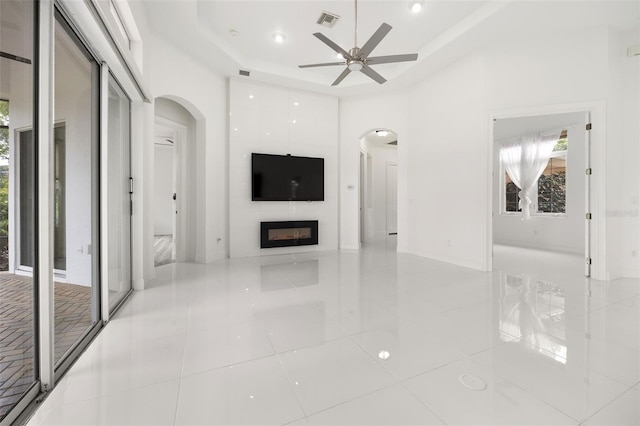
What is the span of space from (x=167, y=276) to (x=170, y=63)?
3.09 meters

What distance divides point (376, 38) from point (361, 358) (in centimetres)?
298

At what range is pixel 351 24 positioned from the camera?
4.03m

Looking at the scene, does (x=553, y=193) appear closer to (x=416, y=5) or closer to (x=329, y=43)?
(x=416, y=5)

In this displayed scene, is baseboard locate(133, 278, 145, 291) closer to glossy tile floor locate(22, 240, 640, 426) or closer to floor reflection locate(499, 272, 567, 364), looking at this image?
glossy tile floor locate(22, 240, 640, 426)

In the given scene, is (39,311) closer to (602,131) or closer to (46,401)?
(46,401)

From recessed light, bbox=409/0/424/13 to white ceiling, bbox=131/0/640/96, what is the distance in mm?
72

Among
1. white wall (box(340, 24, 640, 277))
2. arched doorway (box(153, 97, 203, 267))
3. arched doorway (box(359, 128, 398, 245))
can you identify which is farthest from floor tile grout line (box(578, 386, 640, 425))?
arched doorway (box(359, 128, 398, 245))

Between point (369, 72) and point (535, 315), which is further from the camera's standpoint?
point (369, 72)

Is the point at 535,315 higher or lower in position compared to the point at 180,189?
lower

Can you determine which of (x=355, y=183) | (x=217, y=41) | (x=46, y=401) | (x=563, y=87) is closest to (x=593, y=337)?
(x=563, y=87)

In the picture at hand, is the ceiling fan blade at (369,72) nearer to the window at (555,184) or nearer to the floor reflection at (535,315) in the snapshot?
the floor reflection at (535,315)

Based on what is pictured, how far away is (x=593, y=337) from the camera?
2176 mm

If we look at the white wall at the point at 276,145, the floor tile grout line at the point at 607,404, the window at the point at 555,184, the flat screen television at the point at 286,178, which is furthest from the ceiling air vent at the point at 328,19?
the window at the point at 555,184

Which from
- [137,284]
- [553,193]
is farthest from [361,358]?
[553,193]
